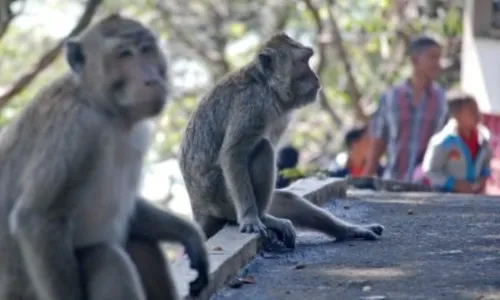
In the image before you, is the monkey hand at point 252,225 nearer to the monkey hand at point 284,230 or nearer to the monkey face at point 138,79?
the monkey hand at point 284,230

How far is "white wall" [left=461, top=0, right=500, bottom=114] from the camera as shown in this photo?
15.2 meters

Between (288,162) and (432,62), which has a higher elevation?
(432,62)

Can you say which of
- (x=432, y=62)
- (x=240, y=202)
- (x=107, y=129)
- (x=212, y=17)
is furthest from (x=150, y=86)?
(x=212, y=17)

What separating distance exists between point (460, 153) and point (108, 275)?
671 cm

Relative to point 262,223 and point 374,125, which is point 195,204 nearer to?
point 262,223

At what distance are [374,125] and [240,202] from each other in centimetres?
485

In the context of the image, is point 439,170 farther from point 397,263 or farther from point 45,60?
point 397,263

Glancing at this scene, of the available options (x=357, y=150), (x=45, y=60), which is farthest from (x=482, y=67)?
(x=45, y=60)

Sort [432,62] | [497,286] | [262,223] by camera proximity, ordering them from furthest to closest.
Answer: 1. [432,62]
2. [262,223]
3. [497,286]

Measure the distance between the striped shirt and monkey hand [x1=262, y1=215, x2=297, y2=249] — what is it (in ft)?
14.6

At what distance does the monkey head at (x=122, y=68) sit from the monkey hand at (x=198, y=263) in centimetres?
67

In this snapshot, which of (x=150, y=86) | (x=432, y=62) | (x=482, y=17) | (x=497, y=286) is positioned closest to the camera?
(x=150, y=86)

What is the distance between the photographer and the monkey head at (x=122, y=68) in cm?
556

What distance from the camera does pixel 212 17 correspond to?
20016 mm
